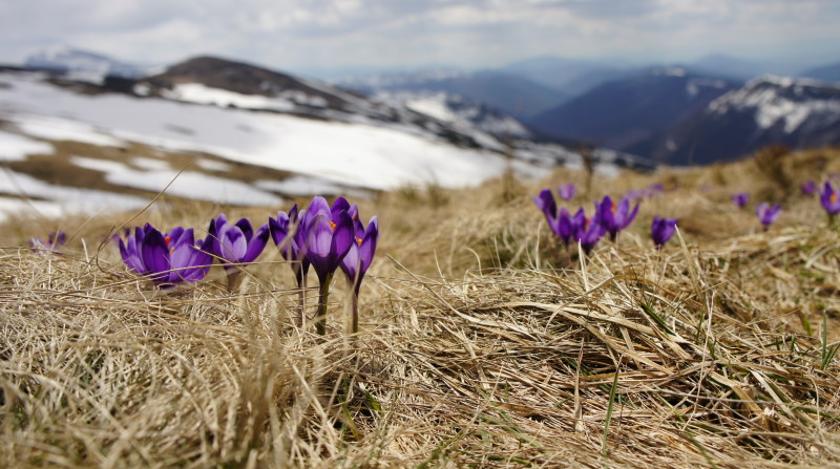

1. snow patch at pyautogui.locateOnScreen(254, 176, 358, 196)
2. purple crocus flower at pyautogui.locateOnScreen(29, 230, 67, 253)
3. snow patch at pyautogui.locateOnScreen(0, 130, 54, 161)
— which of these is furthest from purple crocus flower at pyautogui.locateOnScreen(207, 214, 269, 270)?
snow patch at pyautogui.locateOnScreen(0, 130, 54, 161)

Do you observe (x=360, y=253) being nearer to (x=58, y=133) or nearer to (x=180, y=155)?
(x=180, y=155)

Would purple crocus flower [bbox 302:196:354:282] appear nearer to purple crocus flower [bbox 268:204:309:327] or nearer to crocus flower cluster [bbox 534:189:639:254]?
purple crocus flower [bbox 268:204:309:327]

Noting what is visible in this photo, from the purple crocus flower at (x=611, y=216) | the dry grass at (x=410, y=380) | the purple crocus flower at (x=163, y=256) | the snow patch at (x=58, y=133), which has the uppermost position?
the snow patch at (x=58, y=133)

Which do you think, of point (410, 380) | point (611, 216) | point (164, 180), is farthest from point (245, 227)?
point (164, 180)

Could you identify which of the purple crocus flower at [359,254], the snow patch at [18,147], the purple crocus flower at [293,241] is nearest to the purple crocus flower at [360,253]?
the purple crocus flower at [359,254]

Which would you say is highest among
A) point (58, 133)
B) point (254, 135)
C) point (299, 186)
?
point (254, 135)

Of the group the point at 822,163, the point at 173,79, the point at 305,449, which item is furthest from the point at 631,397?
the point at 173,79

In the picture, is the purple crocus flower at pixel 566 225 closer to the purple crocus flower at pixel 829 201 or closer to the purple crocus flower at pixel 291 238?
the purple crocus flower at pixel 291 238

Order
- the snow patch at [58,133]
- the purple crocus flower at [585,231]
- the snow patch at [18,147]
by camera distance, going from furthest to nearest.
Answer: the snow patch at [58,133] → the snow patch at [18,147] → the purple crocus flower at [585,231]
